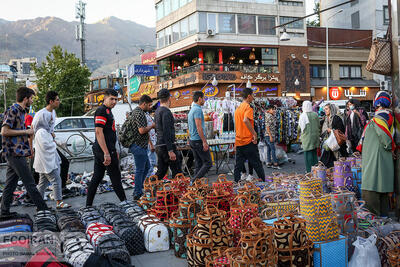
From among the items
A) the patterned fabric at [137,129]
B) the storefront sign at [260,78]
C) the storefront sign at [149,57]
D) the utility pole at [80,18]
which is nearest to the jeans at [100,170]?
the patterned fabric at [137,129]

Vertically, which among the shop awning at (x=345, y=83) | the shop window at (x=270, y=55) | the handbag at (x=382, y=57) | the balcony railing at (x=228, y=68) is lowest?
the handbag at (x=382, y=57)

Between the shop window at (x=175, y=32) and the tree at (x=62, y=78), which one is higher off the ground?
the shop window at (x=175, y=32)

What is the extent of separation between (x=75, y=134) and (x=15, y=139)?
6458 mm

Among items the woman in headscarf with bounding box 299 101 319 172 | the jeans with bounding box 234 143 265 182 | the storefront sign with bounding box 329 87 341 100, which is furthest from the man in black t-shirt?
the storefront sign with bounding box 329 87 341 100

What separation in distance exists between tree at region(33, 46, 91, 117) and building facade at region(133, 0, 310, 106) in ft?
24.9

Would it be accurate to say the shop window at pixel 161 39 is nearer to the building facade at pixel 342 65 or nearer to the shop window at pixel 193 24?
the shop window at pixel 193 24

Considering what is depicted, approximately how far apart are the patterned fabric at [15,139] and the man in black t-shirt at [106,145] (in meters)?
1.06

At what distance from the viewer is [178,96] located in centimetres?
3206

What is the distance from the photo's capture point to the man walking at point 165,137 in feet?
20.6

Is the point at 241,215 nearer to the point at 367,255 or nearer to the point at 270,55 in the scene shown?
the point at 367,255

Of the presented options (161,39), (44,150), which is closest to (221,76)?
(161,39)

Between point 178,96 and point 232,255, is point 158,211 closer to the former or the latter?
point 232,255

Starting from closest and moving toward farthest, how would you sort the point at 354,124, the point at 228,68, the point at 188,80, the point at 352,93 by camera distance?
the point at 354,124, the point at 188,80, the point at 228,68, the point at 352,93

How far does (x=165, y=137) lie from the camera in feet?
20.7
